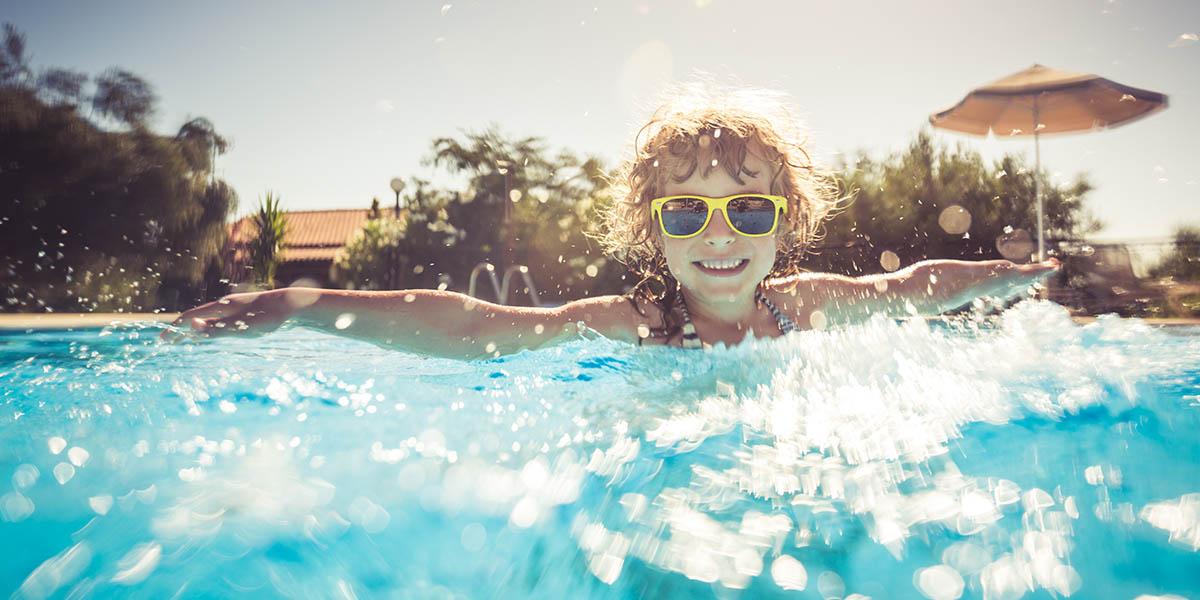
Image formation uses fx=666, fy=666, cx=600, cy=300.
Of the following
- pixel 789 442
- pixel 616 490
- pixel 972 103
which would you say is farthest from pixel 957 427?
pixel 972 103

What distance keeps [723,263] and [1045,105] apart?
9.20 meters

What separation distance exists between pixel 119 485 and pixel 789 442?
55.6 inches

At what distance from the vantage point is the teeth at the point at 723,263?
267 centimetres

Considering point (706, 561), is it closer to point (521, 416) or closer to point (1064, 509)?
point (1064, 509)

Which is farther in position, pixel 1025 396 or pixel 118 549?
pixel 1025 396

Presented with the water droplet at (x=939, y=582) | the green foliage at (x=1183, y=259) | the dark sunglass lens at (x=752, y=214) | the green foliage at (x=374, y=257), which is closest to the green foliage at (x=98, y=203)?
the green foliage at (x=374, y=257)

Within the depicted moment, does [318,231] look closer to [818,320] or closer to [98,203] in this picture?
[98,203]

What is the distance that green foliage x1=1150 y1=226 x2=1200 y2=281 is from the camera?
460 inches

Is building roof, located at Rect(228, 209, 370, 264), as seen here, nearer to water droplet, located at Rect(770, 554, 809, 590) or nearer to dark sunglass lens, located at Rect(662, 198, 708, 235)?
dark sunglass lens, located at Rect(662, 198, 708, 235)

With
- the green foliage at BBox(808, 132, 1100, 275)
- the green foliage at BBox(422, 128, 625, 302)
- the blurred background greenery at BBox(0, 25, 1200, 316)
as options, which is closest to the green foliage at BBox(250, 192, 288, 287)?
the blurred background greenery at BBox(0, 25, 1200, 316)

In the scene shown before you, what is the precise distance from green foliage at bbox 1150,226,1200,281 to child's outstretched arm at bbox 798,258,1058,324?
37.8ft

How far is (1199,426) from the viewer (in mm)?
1621

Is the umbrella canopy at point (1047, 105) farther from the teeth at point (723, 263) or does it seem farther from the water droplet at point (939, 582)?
the water droplet at point (939, 582)

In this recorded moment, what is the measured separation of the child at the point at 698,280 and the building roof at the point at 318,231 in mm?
28030
